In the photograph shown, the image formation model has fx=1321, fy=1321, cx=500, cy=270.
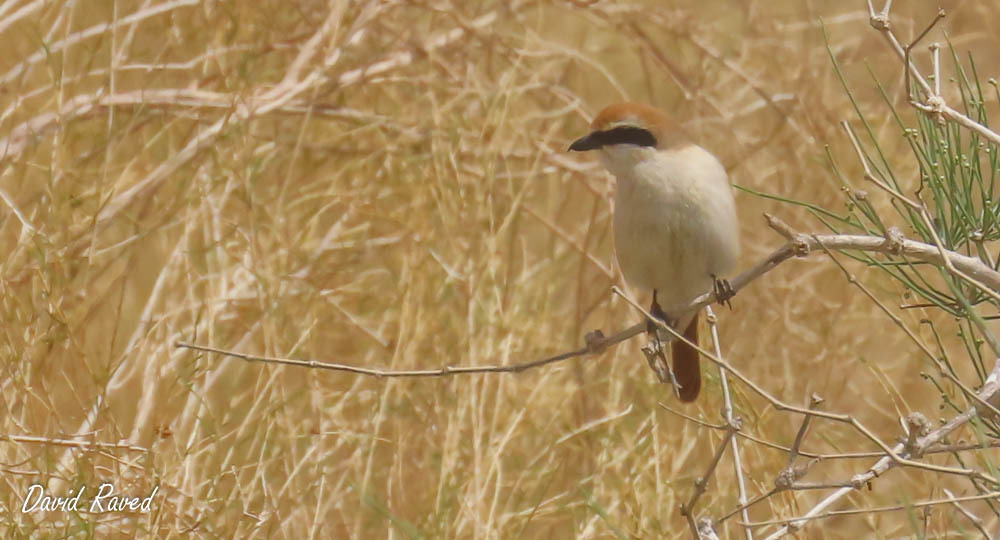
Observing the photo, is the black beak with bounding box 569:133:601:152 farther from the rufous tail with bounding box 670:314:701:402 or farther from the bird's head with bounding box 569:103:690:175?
the rufous tail with bounding box 670:314:701:402

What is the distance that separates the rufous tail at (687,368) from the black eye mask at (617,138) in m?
0.65

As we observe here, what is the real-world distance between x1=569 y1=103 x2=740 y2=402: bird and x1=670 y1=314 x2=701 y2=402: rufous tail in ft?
0.96

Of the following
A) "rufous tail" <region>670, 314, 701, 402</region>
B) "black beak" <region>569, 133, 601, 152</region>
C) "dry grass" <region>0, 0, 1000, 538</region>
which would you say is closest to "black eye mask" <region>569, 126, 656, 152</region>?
"black beak" <region>569, 133, 601, 152</region>

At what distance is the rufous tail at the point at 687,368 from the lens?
3826 millimetres

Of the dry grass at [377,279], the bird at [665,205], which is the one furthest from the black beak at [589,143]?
the dry grass at [377,279]

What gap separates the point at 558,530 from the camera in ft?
14.2

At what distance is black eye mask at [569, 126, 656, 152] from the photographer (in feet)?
11.2

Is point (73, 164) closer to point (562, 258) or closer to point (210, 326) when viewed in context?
point (210, 326)

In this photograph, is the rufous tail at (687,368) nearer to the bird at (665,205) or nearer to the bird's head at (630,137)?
the bird at (665,205)

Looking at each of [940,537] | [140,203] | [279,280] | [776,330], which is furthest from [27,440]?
[776,330]

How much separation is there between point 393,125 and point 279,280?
1.11m

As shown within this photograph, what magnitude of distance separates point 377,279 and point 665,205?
1.68m

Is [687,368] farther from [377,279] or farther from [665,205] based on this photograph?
[377,279]

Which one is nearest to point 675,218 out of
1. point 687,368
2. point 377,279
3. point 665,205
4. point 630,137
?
point 665,205
